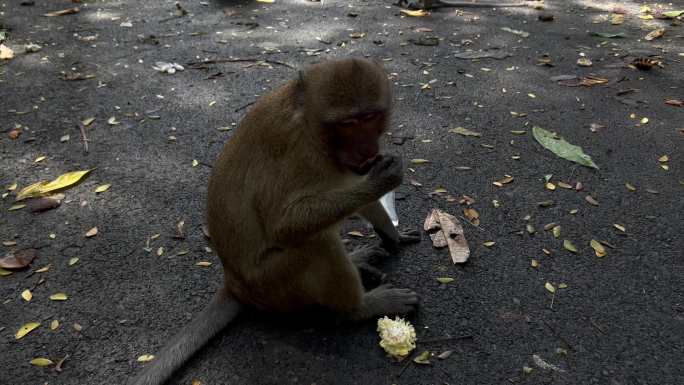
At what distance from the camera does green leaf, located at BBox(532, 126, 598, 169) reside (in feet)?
13.5

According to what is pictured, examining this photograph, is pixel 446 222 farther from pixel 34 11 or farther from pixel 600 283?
pixel 34 11

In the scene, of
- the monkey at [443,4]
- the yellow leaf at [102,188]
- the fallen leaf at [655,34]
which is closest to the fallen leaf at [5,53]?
the yellow leaf at [102,188]

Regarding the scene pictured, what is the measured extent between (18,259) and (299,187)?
2146mm

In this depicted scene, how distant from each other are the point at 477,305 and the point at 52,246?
112 inches

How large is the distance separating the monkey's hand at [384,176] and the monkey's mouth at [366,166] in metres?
Result: 0.02

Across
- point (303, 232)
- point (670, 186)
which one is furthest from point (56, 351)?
point (670, 186)

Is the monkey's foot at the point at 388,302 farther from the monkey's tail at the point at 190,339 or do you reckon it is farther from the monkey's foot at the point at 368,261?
the monkey's tail at the point at 190,339

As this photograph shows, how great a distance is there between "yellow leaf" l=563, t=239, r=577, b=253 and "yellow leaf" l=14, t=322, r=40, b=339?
10.7 feet

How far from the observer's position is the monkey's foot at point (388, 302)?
2875 millimetres

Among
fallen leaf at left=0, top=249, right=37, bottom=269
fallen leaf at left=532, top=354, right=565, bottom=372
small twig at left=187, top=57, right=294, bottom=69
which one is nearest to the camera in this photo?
fallen leaf at left=532, top=354, right=565, bottom=372

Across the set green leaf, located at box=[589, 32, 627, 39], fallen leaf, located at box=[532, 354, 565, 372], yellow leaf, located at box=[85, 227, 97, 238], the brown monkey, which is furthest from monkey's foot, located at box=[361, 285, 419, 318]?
green leaf, located at box=[589, 32, 627, 39]

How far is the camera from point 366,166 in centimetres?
250

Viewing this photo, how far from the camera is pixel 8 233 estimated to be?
3584 millimetres

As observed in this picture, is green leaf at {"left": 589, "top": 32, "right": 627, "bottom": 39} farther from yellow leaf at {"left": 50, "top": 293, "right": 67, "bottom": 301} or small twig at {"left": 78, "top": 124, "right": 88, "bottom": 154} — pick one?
yellow leaf at {"left": 50, "top": 293, "right": 67, "bottom": 301}
